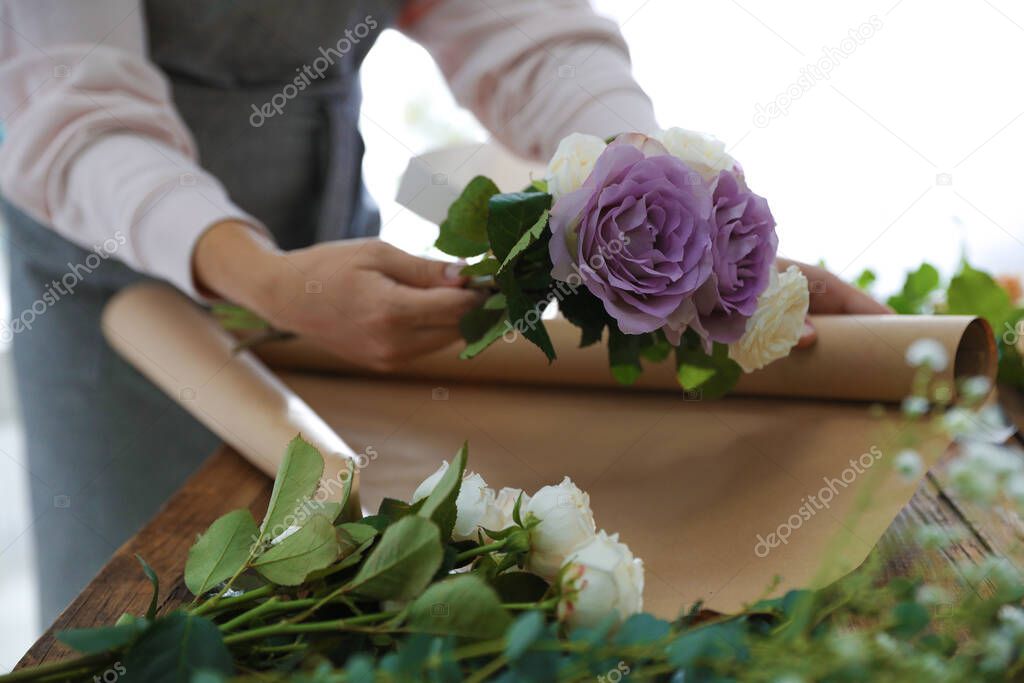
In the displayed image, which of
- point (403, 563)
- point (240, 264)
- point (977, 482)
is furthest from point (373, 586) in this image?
point (240, 264)

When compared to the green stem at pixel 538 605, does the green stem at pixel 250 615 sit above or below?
above

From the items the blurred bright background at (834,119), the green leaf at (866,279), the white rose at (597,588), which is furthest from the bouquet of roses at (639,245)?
the blurred bright background at (834,119)

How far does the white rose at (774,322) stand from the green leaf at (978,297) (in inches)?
14.6

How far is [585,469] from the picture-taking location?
0.74m

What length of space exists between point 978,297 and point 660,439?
41cm

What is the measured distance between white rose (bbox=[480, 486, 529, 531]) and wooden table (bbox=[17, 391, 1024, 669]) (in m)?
0.24

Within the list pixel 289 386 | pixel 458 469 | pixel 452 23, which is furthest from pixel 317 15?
pixel 458 469

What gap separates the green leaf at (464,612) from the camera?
36 centimetres

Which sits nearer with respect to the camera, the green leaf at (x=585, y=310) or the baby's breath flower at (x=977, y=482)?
the baby's breath flower at (x=977, y=482)

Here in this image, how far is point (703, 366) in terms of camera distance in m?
0.69

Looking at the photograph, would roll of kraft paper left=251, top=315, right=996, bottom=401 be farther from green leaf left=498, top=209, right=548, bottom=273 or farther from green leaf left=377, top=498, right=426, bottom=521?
green leaf left=377, top=498, right=426, bottom=521

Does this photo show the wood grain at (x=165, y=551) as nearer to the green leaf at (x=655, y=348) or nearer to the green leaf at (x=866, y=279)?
the green leaf at (x=655, y=348)

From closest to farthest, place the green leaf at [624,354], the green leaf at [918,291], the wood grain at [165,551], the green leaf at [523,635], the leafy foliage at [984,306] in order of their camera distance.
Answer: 1. the green leaf at [523,635]
2. the wood grain at [165,551]
3. the green leaf at [624,354]
4. the leafy foliage at [984,306]
5. the green leaf at [918,291]

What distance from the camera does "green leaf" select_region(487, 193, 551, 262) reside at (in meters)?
0.59
